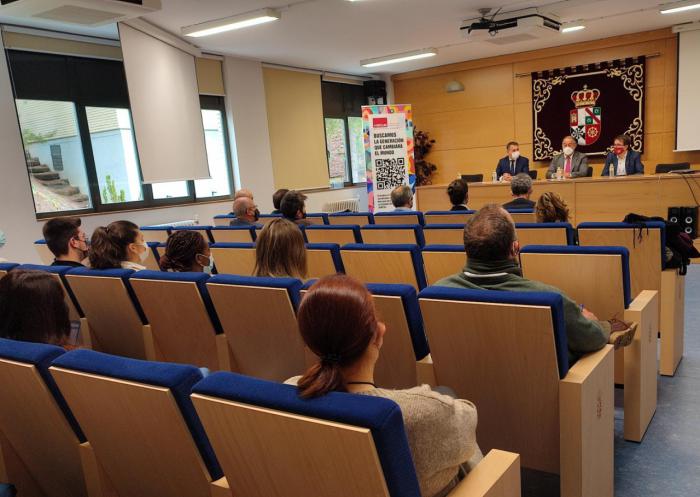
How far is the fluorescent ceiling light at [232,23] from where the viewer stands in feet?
19.3

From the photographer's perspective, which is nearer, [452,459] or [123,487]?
[452,459]

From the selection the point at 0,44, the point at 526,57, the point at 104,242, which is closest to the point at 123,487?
the point at 104,242

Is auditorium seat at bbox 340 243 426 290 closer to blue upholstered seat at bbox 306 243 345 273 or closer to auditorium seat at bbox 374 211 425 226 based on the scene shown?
blue upholstered seat at bbox 306 243 345 273

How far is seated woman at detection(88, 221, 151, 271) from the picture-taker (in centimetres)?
272

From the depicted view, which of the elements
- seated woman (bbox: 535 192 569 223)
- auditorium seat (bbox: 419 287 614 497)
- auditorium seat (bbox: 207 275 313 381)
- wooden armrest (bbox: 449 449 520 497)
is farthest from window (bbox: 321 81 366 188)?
wooden armrest (bbox: 449 449 520 497)

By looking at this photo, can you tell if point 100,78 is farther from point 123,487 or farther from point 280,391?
point 280,391

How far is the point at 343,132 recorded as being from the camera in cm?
1075

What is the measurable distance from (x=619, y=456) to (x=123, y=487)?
6.50ft

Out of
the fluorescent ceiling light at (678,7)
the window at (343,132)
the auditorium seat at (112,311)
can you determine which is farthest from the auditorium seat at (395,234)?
the window at (343,132)

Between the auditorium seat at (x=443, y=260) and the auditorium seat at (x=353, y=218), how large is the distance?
6.90 ft

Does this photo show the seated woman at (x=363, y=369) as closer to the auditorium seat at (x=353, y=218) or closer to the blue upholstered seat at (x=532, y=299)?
the blue upholstered seat at (x=532, y=299)

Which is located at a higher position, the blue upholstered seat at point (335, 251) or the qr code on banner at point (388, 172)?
the qr code on banner at point (388, 172)

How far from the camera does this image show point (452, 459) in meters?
1.12

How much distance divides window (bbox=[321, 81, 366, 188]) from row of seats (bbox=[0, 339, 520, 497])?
905 centimetres
